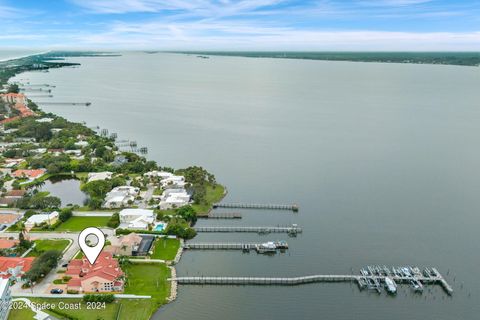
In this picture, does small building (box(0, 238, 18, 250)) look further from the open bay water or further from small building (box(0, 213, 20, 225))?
the open bay water

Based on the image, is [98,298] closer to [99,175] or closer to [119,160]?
[99,175]

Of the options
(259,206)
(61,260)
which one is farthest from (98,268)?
(259,206)

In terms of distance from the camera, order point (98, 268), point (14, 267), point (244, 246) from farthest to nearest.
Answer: point (244, 246)
point (14, 267)
point (98, 268)

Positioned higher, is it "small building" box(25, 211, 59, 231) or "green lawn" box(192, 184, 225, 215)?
"small building" box(25, 211, 59, 231)

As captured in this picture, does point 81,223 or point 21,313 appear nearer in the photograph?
point 21,313

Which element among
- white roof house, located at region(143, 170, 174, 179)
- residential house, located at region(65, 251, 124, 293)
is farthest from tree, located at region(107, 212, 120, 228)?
white roof house, located at region(143, 170, 174, 179)

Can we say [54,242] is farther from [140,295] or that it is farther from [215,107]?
[215,107]

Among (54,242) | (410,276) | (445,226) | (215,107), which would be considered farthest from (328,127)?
(54,242)
